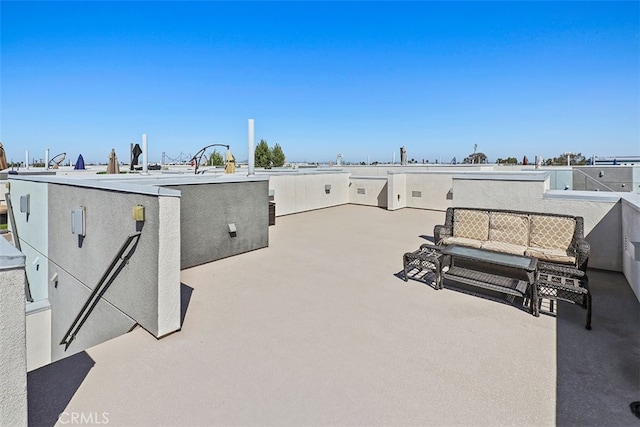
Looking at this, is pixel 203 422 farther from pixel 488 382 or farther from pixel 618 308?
pixel 618 308

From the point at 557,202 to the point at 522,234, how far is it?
137cm

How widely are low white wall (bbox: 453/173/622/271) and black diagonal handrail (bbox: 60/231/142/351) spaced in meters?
6.43

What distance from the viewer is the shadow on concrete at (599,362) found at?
225cm

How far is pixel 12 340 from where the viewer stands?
190 cm

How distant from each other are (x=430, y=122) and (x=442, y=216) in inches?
998

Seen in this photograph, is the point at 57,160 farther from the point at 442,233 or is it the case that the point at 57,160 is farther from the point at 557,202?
the point at 557,202

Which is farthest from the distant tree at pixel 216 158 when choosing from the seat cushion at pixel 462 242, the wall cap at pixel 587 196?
the wall cap at pixel 587 196

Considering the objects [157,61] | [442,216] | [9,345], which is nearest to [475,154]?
[442,216]

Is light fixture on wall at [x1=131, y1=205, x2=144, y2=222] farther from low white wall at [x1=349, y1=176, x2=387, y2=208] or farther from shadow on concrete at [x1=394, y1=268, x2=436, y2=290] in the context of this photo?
low white wall at [x1=349, y1=176, x2=387, y2=208]

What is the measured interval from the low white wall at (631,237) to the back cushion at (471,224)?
1.84 metres

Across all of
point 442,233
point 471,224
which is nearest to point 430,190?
point 471,224

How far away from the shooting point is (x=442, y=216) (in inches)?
455

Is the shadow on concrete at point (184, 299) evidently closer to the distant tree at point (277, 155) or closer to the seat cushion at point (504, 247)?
the seat cushion at point (504, 247)

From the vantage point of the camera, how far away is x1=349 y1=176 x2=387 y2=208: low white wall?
13.9 metres
